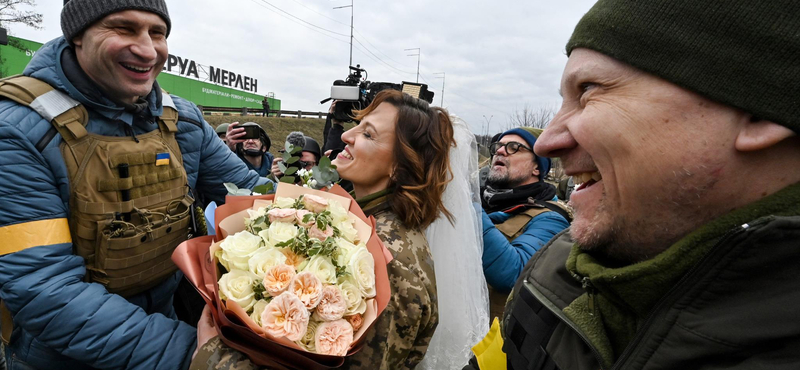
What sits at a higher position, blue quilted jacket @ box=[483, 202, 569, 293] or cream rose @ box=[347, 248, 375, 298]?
cream rose @ box=[347, 248, 375, 298]

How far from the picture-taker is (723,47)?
0.73 meters

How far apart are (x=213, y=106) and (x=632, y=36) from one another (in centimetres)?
2943

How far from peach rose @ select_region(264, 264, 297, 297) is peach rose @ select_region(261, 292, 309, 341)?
0.12ft

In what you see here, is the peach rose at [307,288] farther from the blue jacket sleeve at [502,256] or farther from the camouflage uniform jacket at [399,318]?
the blue jacket sleeve at [502,256]

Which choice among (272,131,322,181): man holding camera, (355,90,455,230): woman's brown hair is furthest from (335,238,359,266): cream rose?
(272,131,322,181): man holding camera

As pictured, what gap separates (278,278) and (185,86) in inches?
1065

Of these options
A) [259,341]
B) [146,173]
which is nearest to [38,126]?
[146,173]

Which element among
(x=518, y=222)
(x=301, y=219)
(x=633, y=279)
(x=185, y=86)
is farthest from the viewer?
(x=185, y=86)

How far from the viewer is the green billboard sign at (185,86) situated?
15719mm

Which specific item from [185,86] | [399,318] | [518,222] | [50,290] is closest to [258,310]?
[399,318]

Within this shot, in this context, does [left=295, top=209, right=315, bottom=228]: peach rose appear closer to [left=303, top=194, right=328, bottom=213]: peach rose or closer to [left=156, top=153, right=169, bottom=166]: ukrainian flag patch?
[left=303, top=194, right=328, bottom=213]: peach rose

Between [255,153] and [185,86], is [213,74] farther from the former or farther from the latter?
[255,153]

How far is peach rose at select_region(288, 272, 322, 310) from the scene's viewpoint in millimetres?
1245

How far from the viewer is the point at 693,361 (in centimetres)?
71
